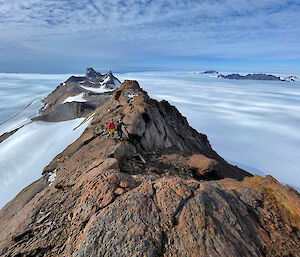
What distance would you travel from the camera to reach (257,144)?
2336 inches

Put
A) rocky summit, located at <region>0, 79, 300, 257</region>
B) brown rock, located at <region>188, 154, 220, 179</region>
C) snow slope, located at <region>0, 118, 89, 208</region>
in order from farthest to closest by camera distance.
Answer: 1. snow slope, located at <region>0, 118, 89, 208</region>
2. brown rock, located at <region>188, 154, 220, 179</region>
3. rocky summit, located at <region>0, 79, 300, 257</region>

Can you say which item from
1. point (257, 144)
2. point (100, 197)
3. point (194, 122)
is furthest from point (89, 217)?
Result: point (194, 122)

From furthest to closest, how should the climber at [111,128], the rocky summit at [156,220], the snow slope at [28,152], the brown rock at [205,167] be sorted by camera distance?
the snow slope at [28,152], the brown rock at [205,167], the climber at [111,128], the rocky summit at [156,220]

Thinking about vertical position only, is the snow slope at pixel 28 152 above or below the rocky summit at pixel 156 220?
below

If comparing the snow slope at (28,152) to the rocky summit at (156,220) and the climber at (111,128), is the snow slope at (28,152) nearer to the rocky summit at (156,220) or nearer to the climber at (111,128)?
the climber at (111,128)

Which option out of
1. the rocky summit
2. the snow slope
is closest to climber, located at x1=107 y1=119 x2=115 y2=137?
the rocky summit

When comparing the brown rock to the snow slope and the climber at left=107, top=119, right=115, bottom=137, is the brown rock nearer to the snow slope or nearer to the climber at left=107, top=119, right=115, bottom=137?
the climber at left=107, top=119, right=115, bottom=137

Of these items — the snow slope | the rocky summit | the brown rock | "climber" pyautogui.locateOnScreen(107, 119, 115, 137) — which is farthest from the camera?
the snow slope

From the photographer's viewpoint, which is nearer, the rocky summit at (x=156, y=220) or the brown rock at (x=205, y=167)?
the rocky summit at (x=156, y=220)

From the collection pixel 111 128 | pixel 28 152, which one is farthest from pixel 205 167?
pixel 28 152

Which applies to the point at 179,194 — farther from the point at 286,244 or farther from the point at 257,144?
the point at 257,144

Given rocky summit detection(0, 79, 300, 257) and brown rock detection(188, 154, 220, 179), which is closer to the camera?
rocky summit detection(0, 79, 300, 257)

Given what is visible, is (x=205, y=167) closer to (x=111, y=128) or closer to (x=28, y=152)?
(x=111, y=128)

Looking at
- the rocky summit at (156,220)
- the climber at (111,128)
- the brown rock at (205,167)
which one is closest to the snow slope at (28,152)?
the climber at (111,128)
